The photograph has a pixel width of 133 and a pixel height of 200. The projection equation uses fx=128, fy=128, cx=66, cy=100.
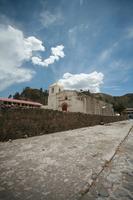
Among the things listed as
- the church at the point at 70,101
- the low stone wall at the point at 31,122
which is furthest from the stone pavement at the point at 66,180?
the church at the point at 70,101

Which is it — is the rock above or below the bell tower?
below

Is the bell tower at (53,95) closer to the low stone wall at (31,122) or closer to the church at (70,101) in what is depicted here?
the church at (70,101)

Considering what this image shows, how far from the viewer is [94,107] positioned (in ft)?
96.8

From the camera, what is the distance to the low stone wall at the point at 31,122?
246 inches

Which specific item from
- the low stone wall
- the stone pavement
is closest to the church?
the low stone wall

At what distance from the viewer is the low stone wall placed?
6.26 m

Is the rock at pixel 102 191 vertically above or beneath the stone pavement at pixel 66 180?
above

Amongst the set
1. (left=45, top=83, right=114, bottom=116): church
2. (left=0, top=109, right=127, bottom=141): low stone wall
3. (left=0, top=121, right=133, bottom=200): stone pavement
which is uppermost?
(left=45, top=83, right=114, bottom=116): church

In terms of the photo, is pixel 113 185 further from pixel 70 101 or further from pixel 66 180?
pixel 70 101

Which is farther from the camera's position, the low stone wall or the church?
the church

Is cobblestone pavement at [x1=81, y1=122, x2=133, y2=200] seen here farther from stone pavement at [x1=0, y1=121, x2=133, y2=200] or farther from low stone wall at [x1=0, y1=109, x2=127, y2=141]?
low stone wall at [x1=0, y1=109, x2=127, y2=141]

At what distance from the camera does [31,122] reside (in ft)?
25.3

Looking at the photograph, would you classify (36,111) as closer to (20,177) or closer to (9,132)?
(9,132)

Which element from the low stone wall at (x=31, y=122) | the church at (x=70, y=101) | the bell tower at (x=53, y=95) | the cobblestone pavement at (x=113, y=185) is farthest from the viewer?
the bell tower at (x=53, y=95)
